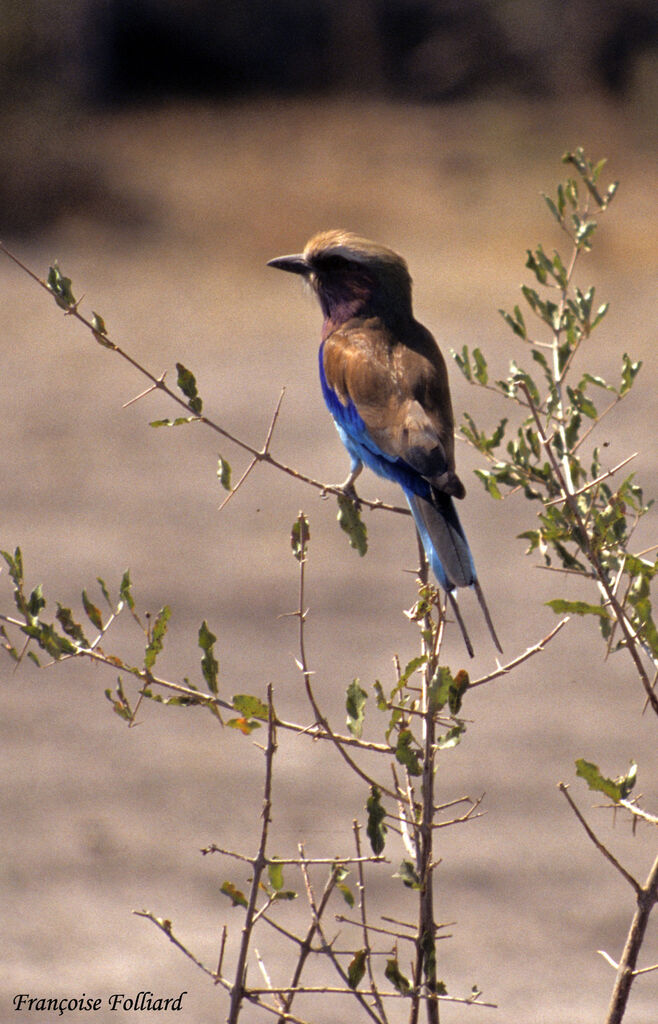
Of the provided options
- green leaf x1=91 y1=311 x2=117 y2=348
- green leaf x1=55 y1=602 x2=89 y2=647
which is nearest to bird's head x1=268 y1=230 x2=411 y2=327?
green leaf x1=91 y1=311 x2=117 y2=348

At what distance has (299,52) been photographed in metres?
17.8

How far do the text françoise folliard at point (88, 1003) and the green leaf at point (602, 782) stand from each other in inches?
126

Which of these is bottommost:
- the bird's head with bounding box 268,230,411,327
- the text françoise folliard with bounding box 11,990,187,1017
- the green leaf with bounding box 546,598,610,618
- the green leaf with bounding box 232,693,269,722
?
the green leaf with bounding box 232,693,269,722

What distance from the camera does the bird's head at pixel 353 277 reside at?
12.1 feet

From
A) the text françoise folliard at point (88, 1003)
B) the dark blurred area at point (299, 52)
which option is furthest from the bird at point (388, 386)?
the dark blurred area at point (299, 52)

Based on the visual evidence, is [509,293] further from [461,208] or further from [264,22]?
[264,22]

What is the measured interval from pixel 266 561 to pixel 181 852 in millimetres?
2943

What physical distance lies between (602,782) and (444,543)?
90 centimetres

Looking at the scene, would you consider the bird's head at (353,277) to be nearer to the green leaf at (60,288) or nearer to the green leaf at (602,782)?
the green leaf at (60,288)

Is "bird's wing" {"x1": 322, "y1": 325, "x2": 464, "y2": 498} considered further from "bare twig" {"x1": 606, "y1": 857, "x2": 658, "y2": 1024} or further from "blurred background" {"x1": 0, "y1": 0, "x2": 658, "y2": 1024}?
"blurred background" {"x1": 0, "y1": 0, "x2": 658, "y2": 1024}

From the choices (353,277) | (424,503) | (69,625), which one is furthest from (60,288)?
(353,277)

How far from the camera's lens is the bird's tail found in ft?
8.71

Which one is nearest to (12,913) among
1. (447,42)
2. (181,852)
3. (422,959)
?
(181,852)

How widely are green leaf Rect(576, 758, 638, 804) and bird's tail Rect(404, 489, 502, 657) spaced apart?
541 millimetres
